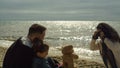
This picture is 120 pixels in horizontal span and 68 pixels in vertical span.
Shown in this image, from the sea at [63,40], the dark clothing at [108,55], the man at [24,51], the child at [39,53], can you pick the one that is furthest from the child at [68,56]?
the sea at [63,40]

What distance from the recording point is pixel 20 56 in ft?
16.5

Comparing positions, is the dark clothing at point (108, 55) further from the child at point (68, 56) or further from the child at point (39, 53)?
the child at point (39, 53)

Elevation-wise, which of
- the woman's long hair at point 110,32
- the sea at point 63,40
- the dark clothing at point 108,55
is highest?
the woman's long hair at point 110,32

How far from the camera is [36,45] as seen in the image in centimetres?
502

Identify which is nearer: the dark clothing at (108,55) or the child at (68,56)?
the child at (68,56)

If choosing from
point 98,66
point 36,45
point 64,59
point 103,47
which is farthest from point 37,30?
point 98,66

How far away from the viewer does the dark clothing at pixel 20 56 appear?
197 inches

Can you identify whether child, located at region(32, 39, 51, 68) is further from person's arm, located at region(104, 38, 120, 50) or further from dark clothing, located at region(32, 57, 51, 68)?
person's arm, located at region(104, 38, 120, 50)

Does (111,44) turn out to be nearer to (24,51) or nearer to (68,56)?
(68,56)

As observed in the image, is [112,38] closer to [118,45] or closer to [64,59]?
[118,45]

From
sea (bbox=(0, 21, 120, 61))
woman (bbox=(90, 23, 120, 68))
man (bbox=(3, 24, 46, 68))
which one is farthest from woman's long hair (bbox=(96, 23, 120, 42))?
man (bbox=(3, 24, 46, 68))

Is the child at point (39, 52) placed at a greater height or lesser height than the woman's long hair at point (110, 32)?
lesser

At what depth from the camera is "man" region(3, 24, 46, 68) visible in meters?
5.01

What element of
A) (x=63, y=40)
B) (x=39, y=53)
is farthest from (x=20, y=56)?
(x=63, y=40)
